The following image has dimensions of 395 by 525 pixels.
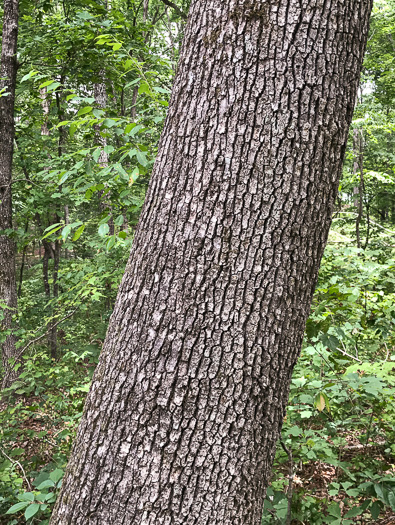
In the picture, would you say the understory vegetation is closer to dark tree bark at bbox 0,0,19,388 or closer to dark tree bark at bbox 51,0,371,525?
dark tree bark at bbox 0,0,19,388

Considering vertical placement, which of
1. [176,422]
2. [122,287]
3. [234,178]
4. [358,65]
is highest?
[358,65]

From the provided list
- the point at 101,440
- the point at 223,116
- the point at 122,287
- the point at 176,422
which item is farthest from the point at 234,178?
the point at 101,440

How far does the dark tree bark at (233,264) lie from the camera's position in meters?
1.03

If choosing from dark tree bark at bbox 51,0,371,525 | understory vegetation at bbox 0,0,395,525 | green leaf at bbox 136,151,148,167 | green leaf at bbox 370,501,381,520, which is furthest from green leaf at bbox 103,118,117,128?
green leaf at bbox 370,501,381,520

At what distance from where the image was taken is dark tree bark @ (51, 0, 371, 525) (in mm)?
1029

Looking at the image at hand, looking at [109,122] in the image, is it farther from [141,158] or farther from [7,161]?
[7,161]

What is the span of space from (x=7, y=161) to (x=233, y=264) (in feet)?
17.4

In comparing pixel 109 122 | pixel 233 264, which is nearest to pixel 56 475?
pixel 233 264

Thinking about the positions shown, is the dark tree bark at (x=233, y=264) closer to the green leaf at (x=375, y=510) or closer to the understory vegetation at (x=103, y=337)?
the understory vegetation at (x=103, y=337)

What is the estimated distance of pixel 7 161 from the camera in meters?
5.20

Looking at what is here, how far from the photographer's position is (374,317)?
2871 millimetres

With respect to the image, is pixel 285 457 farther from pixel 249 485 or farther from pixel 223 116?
pixel 223 116

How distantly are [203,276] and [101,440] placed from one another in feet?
2.07

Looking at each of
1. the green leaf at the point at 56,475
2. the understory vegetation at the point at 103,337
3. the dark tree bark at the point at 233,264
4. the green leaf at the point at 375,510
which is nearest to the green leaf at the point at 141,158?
the understory vegetation at the point at 103,337
